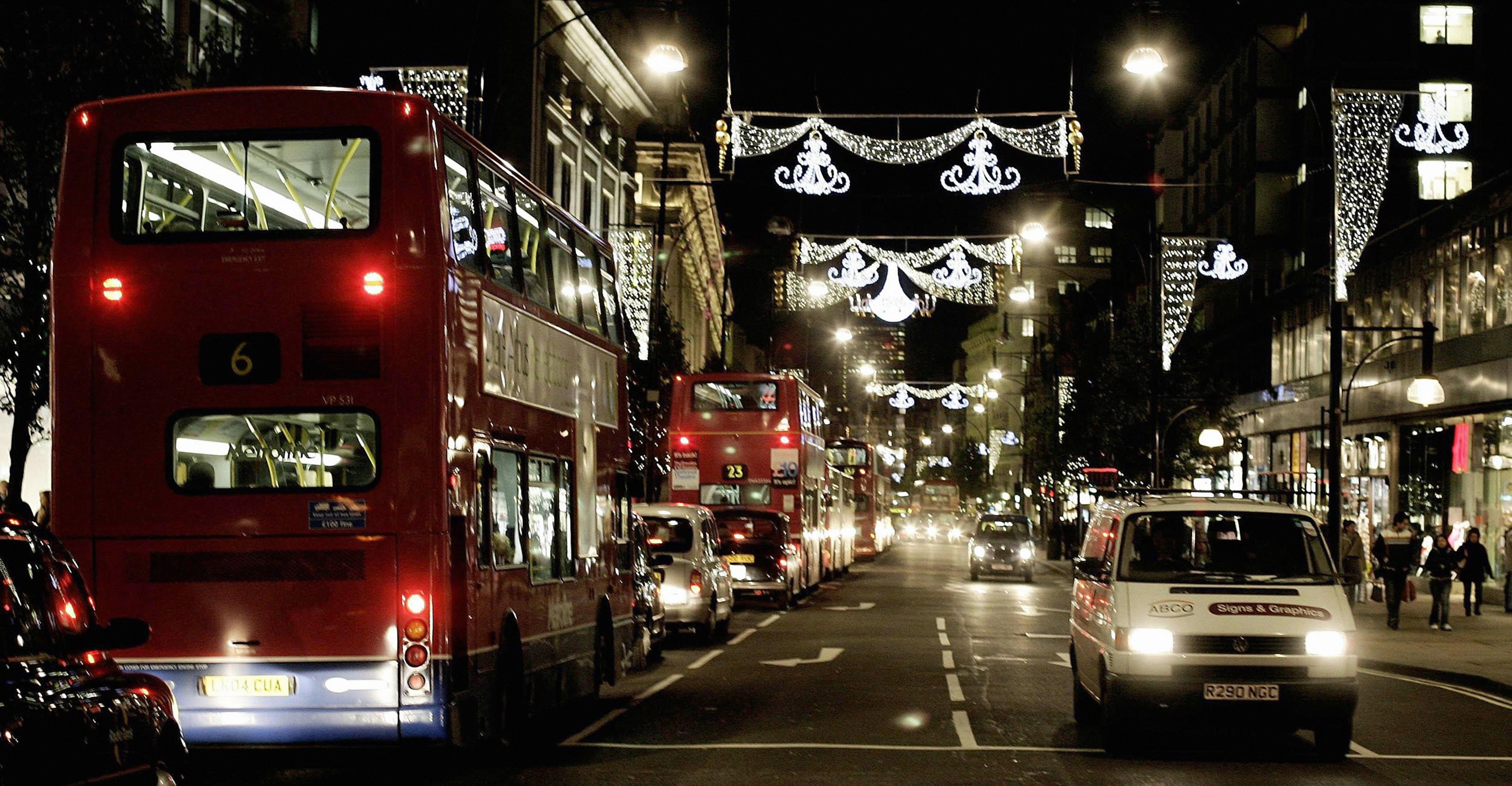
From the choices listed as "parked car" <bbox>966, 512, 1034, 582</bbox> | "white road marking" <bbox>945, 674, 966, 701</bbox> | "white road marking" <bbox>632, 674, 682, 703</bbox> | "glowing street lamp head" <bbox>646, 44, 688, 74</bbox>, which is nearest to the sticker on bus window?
"white road marking" <bbox>632, 674, 682, 703</bbox>

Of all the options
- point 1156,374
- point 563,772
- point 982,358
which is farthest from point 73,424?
point 982,358

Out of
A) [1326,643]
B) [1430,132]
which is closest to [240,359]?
[1326,643]

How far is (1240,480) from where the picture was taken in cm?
5966

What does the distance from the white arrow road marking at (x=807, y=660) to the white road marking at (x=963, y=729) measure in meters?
5.12

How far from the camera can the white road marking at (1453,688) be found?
17.3m

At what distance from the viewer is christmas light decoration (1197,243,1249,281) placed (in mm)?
33125

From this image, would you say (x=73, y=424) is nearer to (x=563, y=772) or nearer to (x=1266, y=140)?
(x=563, y=772)

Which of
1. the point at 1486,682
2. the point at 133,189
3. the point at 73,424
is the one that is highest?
the point at 133,189

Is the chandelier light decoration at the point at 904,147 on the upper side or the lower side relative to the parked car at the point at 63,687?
upper

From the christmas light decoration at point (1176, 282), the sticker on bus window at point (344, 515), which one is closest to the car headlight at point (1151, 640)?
the sticker on bus window at point (344, 515)

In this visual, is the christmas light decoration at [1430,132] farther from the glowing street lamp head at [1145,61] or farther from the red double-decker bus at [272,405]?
the red double-decker bus at [272,405]

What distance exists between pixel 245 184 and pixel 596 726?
5.94 m

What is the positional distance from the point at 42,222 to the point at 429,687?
349 inches

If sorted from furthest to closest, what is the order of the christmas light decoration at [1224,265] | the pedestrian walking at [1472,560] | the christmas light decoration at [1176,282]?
the christmas light decoration at [1224,265] → the christmas light decoration at [1176,282] → the pedestrian walking at [1472,560]
